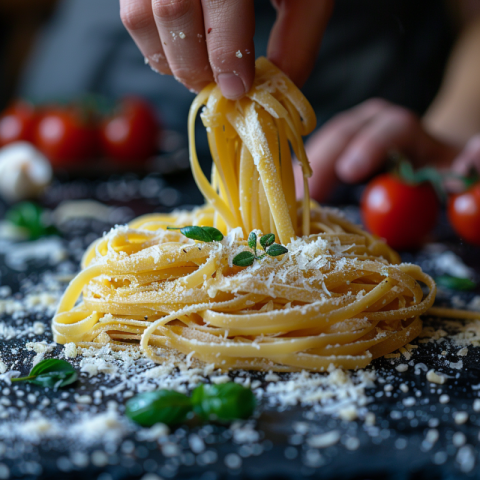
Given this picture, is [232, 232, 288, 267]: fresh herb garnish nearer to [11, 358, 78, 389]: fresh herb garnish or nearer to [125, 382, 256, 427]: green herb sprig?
[125, 382, 256, 427]: green herb sprig

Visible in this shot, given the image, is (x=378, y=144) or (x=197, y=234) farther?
(x=378, y=144)

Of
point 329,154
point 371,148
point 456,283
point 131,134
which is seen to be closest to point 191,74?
point 456,283

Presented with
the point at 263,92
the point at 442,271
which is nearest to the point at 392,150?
the point at 442,271

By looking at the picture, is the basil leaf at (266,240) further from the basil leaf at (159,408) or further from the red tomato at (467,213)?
the red tomato at (467,213)

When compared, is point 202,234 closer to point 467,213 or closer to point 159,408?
point 159,408

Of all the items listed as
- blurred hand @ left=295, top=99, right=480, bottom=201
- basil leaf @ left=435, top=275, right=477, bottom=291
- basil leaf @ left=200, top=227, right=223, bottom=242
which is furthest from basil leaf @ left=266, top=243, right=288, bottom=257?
blurred hand @ left=295, top=99, right=480, bottom=201

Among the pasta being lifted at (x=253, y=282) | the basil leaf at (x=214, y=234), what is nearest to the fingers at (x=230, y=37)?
the pasta being lifted at (x=253, y=282)
